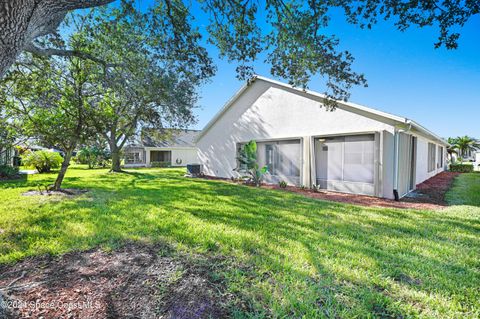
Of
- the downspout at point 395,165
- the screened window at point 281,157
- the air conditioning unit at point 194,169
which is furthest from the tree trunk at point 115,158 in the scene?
the downspout at point 395,165

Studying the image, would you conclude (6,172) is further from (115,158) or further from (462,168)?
(462,168)

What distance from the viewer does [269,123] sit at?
12.9 m

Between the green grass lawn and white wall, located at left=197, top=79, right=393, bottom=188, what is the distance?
4292 mm

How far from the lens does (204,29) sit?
6840mm

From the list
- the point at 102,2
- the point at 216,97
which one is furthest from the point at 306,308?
the point at 216,97

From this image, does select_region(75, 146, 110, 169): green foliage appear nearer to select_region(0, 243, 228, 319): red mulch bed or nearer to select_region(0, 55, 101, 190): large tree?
select_region(0, 55, 101, 190): large tree

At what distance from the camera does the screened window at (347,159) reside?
29.9 ft

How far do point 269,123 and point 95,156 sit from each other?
75.5ft

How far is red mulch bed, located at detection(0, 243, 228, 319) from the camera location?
2.12 meters

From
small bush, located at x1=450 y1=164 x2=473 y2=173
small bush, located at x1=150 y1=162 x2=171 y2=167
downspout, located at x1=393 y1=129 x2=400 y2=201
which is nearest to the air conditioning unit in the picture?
downspout, located at x1=393 y1=129 x2=400 y2=201

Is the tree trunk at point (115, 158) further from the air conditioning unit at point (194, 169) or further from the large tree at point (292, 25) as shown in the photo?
the large tree at point (292, 25)

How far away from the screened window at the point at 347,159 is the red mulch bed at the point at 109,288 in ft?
28.8

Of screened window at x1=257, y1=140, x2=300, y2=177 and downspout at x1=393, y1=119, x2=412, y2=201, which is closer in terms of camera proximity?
downspout at x1=393, y1=119, x2=412, y2=201

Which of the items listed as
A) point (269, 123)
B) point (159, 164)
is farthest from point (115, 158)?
point (269, 123)
